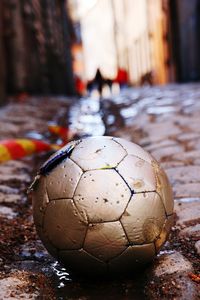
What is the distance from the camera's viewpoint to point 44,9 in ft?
57.2

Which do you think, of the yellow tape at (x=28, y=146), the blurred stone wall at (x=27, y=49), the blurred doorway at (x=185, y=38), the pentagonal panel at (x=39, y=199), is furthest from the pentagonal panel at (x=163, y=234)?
the blurred doorway at (x=185, y=38)

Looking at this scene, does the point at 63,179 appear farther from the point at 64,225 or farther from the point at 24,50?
the point at 24,50

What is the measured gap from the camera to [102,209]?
184cm

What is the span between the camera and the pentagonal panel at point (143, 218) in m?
1.84

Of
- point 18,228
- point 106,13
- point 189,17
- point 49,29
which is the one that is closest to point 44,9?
point 49,29

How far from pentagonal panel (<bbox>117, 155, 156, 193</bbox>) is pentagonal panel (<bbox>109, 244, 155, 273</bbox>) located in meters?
0.25

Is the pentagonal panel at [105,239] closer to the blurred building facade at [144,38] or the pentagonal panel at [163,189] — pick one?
the pentagonal panel at [163,189]

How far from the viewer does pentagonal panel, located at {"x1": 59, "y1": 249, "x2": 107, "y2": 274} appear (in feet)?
6.15

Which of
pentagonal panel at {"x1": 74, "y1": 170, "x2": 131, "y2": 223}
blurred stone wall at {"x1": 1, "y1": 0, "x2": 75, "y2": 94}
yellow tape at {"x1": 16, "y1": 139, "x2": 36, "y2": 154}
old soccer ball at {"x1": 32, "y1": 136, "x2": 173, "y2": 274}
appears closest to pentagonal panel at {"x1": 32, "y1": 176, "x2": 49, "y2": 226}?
old soccer ball at {"x1": 32, "y1": 136, "x2": 173, "y2": 274}

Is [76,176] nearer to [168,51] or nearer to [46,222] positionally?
[46,222]

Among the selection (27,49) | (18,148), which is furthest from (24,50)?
(18,148)

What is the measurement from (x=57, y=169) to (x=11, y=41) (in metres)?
10.4

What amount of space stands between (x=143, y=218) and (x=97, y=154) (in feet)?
1.17

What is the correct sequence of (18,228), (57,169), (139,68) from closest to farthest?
(57,169), (18,228), (139,68)
